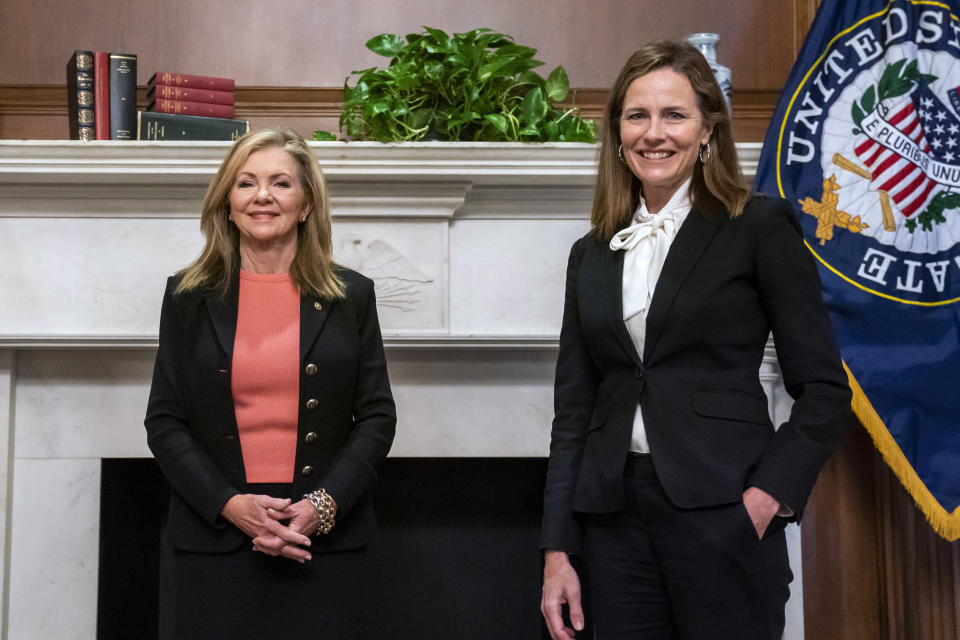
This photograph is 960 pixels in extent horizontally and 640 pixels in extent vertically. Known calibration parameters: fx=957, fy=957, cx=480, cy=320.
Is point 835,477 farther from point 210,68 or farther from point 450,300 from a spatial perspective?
point 210,68

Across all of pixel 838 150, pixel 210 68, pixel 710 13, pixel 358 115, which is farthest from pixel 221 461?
pixel 710 13

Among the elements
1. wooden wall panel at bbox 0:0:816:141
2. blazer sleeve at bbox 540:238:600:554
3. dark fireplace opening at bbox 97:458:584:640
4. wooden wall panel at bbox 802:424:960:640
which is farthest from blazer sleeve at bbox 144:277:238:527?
wooden wall panel at bbox 802:424:960:640

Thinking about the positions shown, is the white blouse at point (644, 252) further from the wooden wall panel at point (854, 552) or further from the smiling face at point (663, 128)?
the wooden wall panel at point (854, 552)

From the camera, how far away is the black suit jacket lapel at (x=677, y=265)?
1.37 m

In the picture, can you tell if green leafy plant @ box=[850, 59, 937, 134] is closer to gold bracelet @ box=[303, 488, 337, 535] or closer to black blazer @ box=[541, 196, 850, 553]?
black blazer @ box=[541, 196, 850, 553]

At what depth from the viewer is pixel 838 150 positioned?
2297 millimetres

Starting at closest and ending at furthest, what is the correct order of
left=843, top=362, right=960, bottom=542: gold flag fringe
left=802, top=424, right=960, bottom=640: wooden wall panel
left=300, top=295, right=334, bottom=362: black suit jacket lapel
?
left=300, top=295, right=334, bottom=362: black suit jacket lapel < left=843, top=362, right=960, bottom=542: gold flag fringe < left=802, top=424, right=960, bottom=640: wooden wall panel

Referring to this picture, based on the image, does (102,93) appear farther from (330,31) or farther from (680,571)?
(680,571)

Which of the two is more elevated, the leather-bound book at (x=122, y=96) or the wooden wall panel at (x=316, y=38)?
the wooden wall panel at (x=316, y=38)

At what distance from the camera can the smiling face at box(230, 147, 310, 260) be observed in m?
1.71

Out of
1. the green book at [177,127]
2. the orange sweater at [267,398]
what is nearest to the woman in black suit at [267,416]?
the orange sweater at [267,398]

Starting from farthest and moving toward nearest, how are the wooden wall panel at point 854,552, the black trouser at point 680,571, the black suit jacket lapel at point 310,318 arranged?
the wooden wall panel at point 854,552, the black suit jacket lapel at point 310,318, the black trouser at point 680,571

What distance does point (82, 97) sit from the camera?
7.54ft

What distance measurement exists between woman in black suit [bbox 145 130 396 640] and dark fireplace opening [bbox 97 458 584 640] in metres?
0.90
